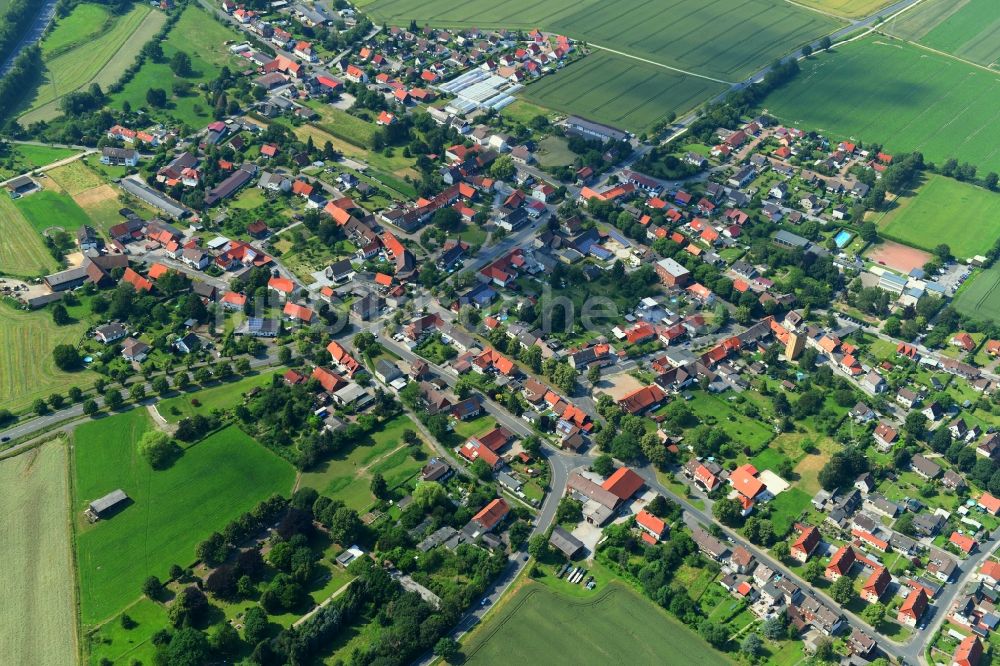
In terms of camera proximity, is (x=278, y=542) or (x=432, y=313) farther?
(x=432, y=313)

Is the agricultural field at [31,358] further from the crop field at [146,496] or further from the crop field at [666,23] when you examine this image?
the crop field at [666,23]

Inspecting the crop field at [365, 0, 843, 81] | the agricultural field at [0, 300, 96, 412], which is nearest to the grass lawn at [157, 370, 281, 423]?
the agricultural field at [0, 300, 96, 412]

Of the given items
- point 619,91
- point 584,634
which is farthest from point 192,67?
point 584,634

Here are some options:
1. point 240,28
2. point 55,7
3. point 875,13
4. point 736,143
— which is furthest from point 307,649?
point 875,13

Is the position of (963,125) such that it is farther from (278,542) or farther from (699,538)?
(278,542)

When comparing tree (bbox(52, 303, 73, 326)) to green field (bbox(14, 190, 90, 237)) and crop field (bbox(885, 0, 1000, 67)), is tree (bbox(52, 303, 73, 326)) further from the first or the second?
crop field (bbox(885, 0, 1000, 67))

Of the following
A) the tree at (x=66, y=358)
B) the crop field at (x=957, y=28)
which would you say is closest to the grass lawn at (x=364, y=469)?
the tree at (x=66, y=358)
